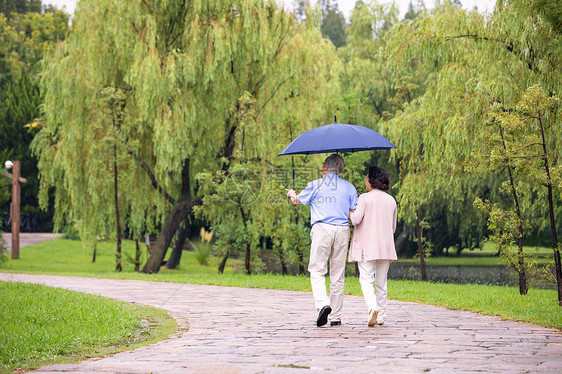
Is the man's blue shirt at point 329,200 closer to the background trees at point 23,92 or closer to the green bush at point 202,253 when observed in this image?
the green bush at point 202,253

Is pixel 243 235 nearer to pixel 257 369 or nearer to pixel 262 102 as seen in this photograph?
pixel 262 102

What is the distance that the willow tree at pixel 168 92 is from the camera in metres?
18.2

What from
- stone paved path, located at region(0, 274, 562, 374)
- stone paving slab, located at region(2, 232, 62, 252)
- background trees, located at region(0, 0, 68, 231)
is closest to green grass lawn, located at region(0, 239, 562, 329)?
stone paved path, located at region(0, 274, 562, 374)

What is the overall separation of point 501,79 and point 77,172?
1279cm

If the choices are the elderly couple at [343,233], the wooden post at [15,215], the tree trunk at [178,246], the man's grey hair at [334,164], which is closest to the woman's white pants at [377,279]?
the elderly couple at [343,233]

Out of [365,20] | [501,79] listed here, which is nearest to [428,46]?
[501,79]

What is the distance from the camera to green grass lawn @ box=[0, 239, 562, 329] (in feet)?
29.5

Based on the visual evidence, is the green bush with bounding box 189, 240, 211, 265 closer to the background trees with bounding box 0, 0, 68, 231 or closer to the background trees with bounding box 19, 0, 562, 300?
the background trees with bounding box 19, 0, 562, 300

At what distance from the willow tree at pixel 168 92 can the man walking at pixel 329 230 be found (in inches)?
426

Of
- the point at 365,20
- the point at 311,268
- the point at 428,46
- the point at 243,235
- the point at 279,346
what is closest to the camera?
the point at 279,346

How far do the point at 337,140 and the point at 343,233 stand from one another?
3.85ft

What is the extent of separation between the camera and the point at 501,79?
12969mm

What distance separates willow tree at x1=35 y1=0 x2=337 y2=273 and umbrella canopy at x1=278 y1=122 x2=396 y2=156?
10169mm

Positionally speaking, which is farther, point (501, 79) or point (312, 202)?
point (501, 79)
